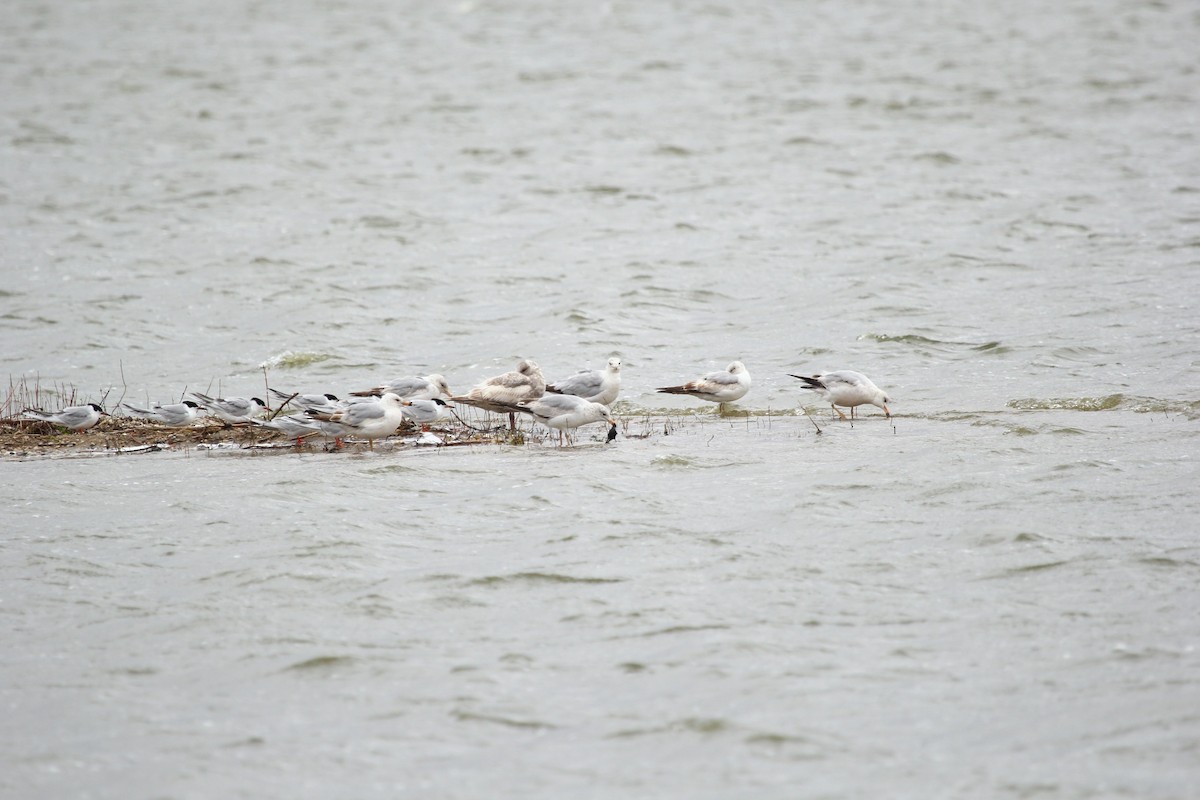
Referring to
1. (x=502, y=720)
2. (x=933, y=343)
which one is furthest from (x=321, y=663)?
(x=933, y=343)

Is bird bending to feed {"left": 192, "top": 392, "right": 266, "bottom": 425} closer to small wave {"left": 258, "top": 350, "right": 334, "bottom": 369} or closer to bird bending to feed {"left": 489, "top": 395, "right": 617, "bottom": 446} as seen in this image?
bird bending to feed {"left": 489, "top": 395, "right": 617, "bottom": 446}

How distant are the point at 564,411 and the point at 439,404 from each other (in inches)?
50.1

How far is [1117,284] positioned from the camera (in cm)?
2038

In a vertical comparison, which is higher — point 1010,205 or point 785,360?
point 1010,205

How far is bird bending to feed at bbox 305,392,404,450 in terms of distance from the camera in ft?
41.1

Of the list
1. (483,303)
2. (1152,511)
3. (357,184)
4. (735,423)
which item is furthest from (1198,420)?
(357,184)

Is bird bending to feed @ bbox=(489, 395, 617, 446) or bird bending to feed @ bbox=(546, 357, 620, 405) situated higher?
bird bending to feed @ bbox=(546, 357, 620, 405)

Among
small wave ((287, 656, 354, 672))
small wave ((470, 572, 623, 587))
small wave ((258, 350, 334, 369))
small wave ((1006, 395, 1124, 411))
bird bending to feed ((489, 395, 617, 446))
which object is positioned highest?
small wave ((258, 350, 334, 369))

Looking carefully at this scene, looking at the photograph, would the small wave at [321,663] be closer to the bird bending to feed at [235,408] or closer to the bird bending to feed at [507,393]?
the bird bending to feed at [507,393]

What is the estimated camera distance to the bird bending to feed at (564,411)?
12.8 metres

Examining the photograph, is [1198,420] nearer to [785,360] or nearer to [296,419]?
[785,360]

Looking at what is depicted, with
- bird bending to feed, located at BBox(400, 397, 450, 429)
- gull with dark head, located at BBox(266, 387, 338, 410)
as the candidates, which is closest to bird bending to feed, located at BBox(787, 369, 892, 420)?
bird bending to feed, located at BBox(400, 397, 450, 429)

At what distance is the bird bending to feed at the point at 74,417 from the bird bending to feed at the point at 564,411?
14.3 ft

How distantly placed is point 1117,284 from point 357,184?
18.5 m
